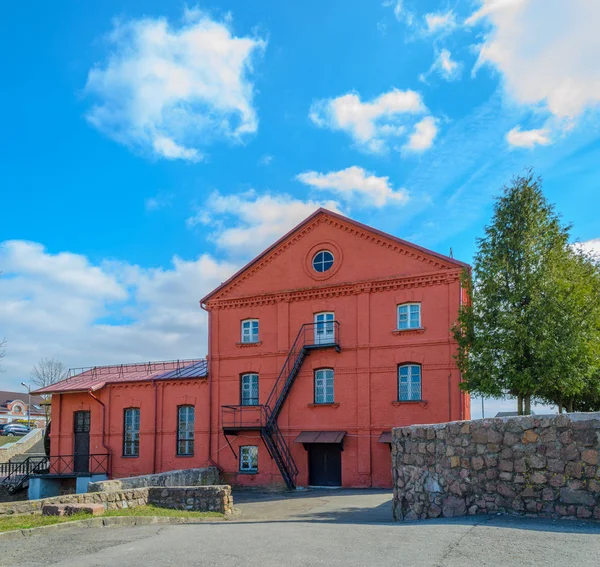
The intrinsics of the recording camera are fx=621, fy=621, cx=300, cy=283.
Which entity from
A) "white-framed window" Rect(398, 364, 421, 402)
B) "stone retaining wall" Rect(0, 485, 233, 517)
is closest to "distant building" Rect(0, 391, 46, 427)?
"white-framed window" Rect(398, 364, 421, 402)

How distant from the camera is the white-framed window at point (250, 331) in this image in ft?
83.7

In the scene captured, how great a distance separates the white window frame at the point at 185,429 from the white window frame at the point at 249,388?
251cm

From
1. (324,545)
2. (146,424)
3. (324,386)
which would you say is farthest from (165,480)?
(324,545)

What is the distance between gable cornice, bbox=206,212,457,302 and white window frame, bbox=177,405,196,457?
4.59 meters

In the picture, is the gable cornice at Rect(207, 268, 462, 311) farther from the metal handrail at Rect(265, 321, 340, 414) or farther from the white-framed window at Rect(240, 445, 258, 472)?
the white-framed window at Rect(240, 445, 258, 472)

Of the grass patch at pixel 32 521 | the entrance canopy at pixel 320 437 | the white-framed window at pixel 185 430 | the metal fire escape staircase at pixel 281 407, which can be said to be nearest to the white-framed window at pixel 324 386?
the metal fire escape staircase at pixel 281 407

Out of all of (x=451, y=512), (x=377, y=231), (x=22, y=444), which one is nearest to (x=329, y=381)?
(x=377, y=231)

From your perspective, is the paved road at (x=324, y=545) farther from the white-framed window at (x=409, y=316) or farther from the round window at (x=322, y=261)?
the round window at (x=322, y=261)

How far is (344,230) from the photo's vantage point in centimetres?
2412

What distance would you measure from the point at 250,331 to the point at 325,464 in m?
6.16

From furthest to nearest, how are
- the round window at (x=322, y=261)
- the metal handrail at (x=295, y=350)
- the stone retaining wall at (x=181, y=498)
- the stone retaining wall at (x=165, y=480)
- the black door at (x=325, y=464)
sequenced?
the round window at (x=322, y=261) → the metal handrail at (x=295, y=350) → the black door at (x=325, y=464) → the stone retaining wall at (x=165, y=480) → the stone retaining wall at (x=181, y=498)

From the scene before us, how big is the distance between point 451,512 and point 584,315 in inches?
375

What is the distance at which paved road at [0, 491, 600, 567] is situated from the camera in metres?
6.98

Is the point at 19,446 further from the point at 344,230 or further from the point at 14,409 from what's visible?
the point at 14,409
